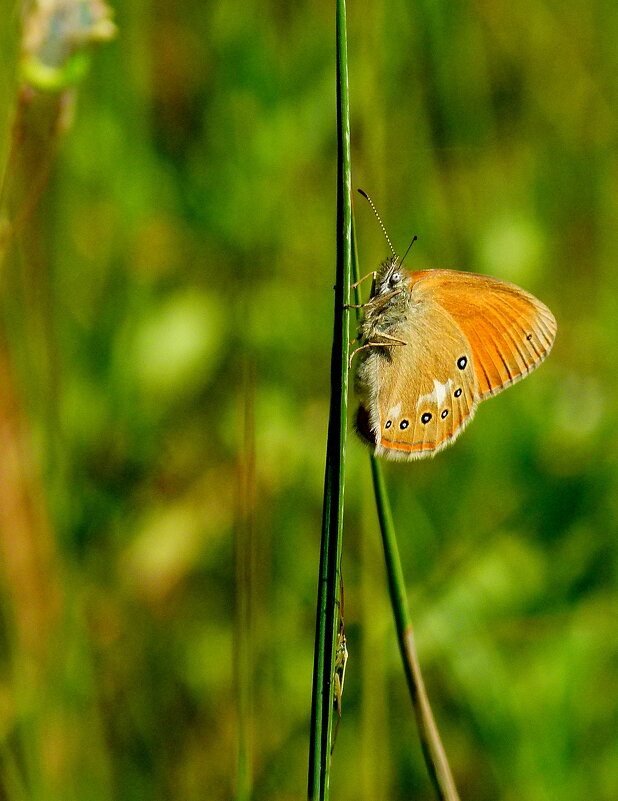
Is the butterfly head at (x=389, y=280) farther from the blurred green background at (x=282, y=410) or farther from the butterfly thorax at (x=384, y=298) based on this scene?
the blurred green background at (x=282, y=410)

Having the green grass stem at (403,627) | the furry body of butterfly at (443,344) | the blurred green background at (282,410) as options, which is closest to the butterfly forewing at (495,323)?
the furry body of butterfly at (443,344)

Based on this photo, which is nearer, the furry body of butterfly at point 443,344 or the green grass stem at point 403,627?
the green grass stem at point 403,627

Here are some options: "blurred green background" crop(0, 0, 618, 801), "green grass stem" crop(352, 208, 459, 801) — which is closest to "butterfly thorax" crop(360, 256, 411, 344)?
"blurred green background" crop(0, 0, 618, 801)

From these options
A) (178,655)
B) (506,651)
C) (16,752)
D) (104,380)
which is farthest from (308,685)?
(104,380)

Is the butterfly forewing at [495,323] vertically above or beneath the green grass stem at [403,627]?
above

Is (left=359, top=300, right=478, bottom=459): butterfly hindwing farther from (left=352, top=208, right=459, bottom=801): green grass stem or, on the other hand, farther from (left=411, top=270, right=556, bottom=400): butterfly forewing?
(left=352, top=208, right=459, bottom=801): green grass stem

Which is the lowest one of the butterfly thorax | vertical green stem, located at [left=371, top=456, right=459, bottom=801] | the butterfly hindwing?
vertical green stem, located at [left=371, top=456, right=459, bottom=801]

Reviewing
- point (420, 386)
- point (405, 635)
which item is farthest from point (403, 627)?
point (420, 386)
